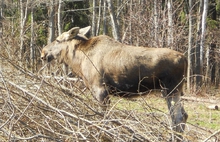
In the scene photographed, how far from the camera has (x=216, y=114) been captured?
39.6 ft

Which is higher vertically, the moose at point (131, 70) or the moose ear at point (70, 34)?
the moose ear at point (70, 34)

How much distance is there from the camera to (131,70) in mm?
8281

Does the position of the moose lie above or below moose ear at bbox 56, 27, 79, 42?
below

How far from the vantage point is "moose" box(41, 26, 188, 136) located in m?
8.04

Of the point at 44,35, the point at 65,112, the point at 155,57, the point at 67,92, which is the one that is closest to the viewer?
the point at 65,112

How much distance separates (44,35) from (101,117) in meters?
26.8

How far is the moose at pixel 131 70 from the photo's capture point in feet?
26.4

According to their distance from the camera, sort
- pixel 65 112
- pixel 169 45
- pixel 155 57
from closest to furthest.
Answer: pixel 65 112
pixel 155 57
pixel 169 45

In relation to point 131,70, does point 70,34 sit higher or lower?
higher

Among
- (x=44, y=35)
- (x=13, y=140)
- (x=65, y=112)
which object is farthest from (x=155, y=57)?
(x=44, y=35)

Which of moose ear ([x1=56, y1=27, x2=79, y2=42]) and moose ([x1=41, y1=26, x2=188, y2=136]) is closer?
moose ([x1=41, y1=26, x2=188, y2=136])

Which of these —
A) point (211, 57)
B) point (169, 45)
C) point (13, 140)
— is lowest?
point (211, 57)

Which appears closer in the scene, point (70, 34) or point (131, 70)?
point (131, 70)

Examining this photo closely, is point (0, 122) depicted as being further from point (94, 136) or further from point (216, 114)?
point (216, 114)
